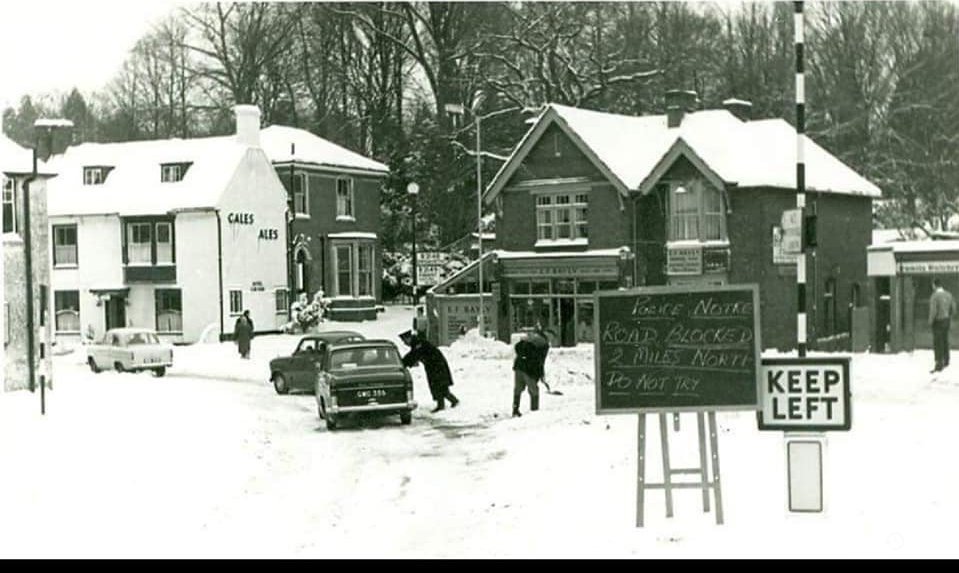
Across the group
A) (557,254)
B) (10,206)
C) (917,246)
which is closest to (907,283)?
(917,246)

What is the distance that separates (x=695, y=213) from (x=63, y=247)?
577 centimetres

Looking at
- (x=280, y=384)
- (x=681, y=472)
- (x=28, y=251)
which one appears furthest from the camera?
(x=280, y=384)

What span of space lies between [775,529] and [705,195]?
3.05 meters

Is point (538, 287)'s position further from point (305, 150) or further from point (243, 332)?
point (243, 332)

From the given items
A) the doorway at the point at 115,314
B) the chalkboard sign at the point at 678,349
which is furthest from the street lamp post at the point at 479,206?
the doorway at the point at 115,314

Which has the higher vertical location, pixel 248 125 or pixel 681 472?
pixel 248 125

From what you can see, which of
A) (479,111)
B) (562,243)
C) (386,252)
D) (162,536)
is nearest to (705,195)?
(562,243)

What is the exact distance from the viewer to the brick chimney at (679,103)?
10422mm

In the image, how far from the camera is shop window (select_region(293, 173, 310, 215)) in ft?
35.7

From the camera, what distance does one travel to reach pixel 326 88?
10.6 meters

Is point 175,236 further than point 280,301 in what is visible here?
No

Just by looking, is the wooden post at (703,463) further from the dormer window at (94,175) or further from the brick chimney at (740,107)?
the dormer window at (94,175)

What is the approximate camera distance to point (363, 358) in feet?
36.4

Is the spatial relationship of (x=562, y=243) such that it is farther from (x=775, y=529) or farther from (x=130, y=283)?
(x=130, y=283)
